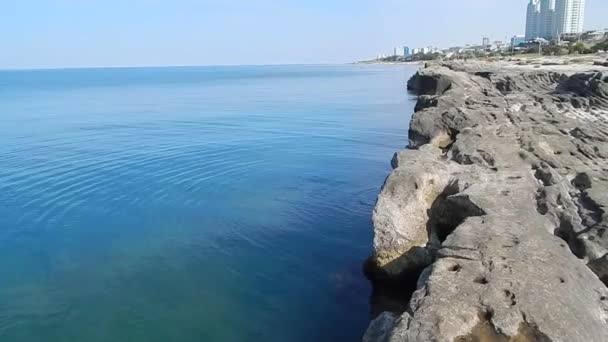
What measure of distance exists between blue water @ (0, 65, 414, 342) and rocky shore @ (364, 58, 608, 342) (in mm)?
1922

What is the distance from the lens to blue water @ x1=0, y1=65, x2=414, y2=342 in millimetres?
11305

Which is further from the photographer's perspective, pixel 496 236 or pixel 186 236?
pixel 186 236

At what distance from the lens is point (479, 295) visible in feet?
24.7

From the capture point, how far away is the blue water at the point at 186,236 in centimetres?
1130

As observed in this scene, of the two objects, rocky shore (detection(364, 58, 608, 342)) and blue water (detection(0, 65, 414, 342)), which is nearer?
rocky shore (detection(364, 58, 608, 342))

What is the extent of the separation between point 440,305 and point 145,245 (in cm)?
1084

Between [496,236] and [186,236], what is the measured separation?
10.1 metres

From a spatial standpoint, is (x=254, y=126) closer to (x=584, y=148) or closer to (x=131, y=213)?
(x=131, y=213)

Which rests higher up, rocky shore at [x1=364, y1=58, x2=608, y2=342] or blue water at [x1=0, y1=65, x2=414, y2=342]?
rocky shore at [x1=364, y1=58, x2=608, y2=342]

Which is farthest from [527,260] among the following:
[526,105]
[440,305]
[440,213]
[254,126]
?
[254,126]

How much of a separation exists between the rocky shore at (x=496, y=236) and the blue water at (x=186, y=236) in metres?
1.92

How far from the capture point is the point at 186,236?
16.2 meters

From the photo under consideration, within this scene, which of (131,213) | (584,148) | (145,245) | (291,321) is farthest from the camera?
(131,213)

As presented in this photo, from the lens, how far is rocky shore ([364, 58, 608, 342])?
23.2 ft
